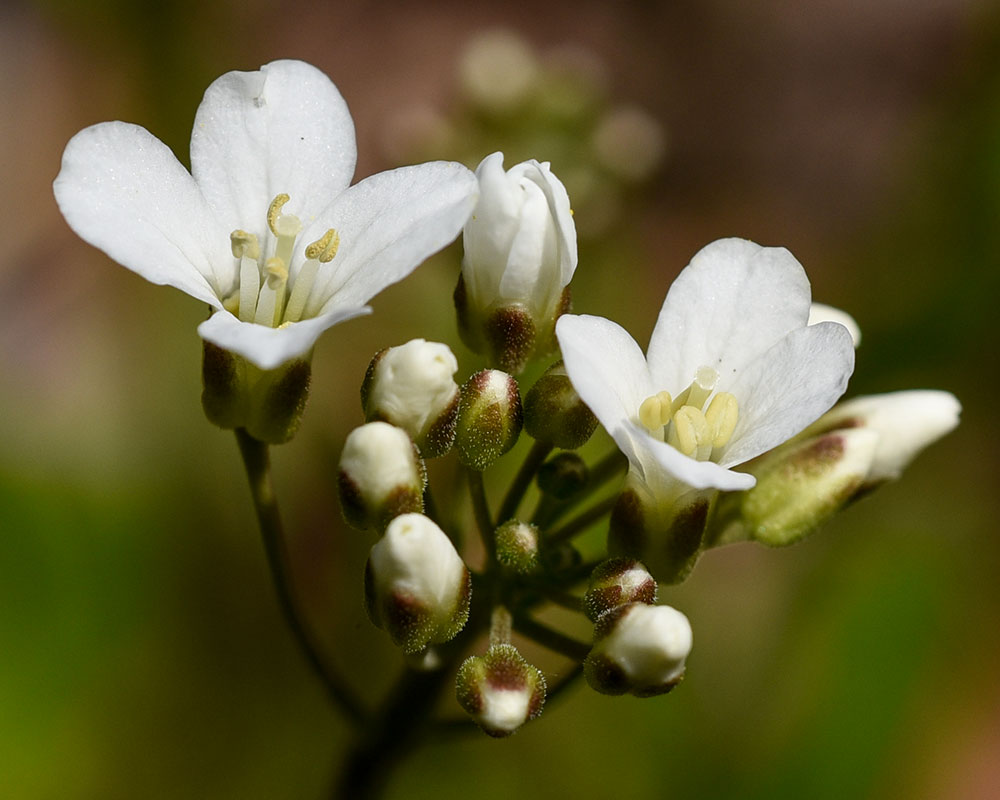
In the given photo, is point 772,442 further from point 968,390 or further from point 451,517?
point 968,390

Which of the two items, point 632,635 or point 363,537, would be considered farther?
point 363,537

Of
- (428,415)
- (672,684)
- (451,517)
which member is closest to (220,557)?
(451,517)

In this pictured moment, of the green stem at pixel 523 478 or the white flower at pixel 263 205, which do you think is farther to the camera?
the green stem at pixel 523 478

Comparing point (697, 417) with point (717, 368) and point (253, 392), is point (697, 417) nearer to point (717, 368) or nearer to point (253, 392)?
point (717, 368)

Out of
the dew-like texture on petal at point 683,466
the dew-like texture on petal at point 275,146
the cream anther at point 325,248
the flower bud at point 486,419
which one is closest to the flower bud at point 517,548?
the flower bud at point 486,419

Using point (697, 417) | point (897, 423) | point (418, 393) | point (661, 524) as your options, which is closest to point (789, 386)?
point (697, 417)

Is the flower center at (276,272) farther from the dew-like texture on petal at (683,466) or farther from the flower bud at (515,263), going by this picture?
the dew-like texture on petal at (683,466)
